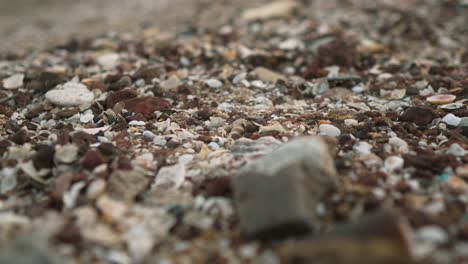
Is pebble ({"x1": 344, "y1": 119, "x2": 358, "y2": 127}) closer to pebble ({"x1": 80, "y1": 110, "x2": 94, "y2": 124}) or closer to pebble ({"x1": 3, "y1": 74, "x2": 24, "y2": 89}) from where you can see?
pebble ({"x1": 80, "y1": 110, "x2": 94, "y2": 124})

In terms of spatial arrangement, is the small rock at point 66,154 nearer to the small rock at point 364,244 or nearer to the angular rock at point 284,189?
the angular rock at point 284,189

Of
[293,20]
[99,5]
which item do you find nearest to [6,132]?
[293,20]

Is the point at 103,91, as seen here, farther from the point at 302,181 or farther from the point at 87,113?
the point at 302,181

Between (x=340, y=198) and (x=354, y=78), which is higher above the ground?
(x=340, y=198)

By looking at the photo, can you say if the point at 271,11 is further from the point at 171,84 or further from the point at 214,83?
the point at 171,84

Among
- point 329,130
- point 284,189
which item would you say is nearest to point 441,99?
point 329,130

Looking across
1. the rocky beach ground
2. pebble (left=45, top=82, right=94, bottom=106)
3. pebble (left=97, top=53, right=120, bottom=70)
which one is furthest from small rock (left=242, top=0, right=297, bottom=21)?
pebble (left=45, top=82, right=94, bottom=106)

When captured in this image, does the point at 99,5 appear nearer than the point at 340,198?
No

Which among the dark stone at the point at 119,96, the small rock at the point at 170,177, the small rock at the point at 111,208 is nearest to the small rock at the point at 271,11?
the dark stone at the point at 119,96
